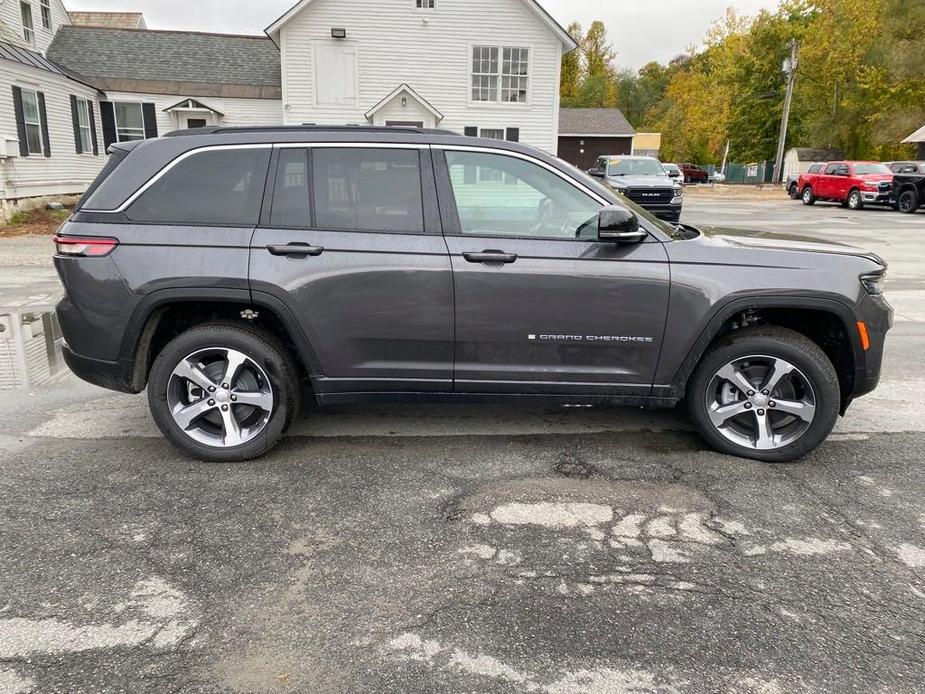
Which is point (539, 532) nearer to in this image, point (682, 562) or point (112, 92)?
point (682, 562)

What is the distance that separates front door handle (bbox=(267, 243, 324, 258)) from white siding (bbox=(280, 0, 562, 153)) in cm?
1988

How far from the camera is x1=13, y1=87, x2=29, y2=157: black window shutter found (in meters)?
17.1

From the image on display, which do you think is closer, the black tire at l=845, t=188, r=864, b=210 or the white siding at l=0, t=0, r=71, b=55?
the white siding at l=0, t=0, r=71, b=55

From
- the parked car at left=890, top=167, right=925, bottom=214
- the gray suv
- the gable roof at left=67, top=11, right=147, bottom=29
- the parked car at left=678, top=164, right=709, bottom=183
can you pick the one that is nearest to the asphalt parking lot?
the gray suv

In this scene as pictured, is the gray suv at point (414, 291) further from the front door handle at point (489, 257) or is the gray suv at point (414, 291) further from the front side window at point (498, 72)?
the front side window at point (498, 72)

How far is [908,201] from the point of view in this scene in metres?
24.6

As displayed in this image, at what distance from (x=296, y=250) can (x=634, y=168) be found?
17.6 m

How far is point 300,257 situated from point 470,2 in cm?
2170

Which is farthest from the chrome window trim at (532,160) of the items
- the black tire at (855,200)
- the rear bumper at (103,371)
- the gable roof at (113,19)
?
the gable roof at (113,19)

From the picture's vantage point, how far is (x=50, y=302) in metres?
8.35

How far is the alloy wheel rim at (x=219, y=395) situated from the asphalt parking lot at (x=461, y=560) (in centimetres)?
20

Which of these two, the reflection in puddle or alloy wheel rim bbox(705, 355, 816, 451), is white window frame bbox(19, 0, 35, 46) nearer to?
the reflection in puddle

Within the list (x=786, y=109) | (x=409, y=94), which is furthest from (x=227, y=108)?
(x=786, y=109)

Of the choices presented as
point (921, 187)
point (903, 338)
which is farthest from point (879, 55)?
point (903, 338)
